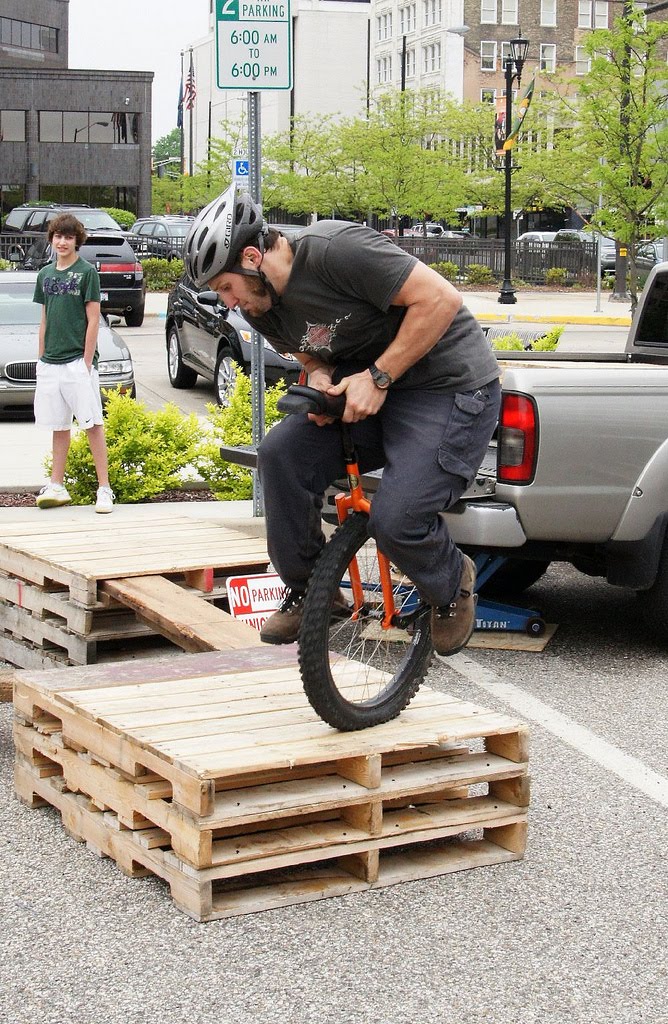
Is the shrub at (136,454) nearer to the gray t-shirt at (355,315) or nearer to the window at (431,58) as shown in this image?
the gray t-shirt at (355,315)

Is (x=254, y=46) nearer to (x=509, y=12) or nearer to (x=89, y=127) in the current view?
(x=89, y=127)

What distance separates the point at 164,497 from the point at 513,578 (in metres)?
3.11

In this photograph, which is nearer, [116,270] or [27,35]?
[116,270]

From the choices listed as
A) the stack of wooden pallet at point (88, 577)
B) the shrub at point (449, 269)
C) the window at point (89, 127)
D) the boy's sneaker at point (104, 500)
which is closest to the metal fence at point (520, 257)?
the shrub at point (449, 269)

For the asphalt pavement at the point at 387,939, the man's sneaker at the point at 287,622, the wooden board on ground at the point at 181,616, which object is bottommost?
the asphalt pavement at the point at 387,939

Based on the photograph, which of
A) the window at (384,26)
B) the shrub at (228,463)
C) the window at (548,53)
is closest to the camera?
the shrub at (228,463)

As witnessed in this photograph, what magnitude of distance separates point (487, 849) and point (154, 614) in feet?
5.99

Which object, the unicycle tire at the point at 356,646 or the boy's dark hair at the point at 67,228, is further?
the boy's dark hair at the point at 67,228

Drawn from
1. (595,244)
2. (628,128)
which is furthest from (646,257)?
(628,128)

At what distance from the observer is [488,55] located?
338 feet

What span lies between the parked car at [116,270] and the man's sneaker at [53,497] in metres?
17.6

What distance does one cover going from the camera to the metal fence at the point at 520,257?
48438 mm

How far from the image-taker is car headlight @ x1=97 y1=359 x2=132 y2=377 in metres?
14.7

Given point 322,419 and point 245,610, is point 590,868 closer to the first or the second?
point 322,419
